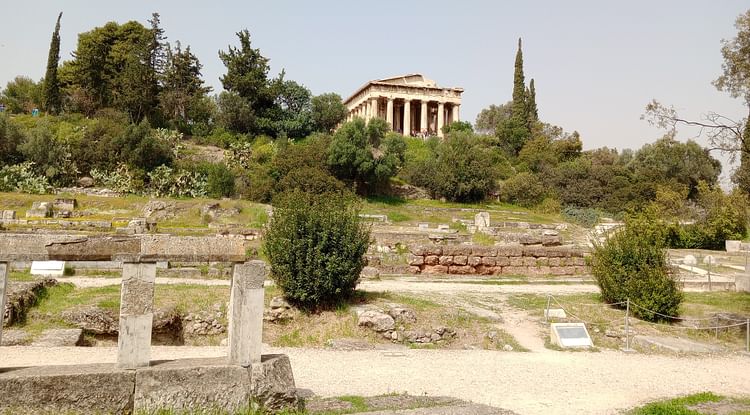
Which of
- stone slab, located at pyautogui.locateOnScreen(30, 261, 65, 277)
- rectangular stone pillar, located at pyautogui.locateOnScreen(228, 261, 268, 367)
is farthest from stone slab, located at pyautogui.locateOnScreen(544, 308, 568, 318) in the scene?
stone slab, located at pyautogui.locateOnScreen(30, 261, 65, 277)

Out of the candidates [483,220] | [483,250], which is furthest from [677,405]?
[483,220]

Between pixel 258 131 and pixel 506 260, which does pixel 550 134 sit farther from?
pixel 506 260

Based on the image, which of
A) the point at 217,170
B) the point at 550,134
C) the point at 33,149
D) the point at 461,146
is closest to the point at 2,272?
the point at 217,170

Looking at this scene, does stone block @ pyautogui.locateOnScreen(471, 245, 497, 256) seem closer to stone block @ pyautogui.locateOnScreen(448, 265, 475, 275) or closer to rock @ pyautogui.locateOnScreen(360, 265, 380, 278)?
stone block @ pyautogui.locateOnScreen(448, 265, 475, 275)

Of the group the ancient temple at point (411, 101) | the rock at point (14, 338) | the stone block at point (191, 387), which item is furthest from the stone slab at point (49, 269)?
the ancient temple at point (411, 101)

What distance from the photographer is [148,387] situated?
5.25 m

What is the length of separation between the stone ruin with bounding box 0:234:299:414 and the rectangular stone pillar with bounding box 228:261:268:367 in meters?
0.01

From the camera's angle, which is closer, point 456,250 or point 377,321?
point 377,321

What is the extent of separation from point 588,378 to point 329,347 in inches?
177

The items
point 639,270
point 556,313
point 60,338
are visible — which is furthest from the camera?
point 639,270

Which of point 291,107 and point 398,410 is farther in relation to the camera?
point 291,107

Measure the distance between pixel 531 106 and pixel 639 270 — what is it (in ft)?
184

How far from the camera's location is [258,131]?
49.3 m

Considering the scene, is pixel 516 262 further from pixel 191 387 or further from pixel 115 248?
pixel 115 248
